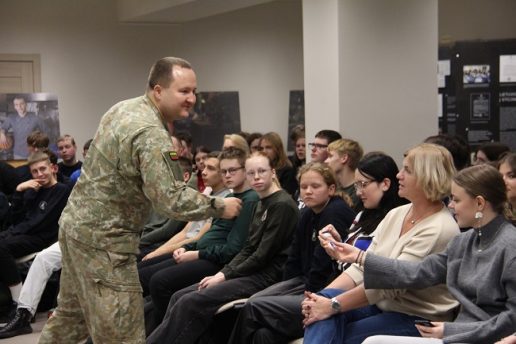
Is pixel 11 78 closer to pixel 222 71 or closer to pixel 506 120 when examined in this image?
pixel 222 71

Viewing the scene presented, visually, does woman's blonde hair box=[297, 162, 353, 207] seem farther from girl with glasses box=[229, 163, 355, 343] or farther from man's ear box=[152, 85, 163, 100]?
man's ear box=[152, 85, 163, 100]

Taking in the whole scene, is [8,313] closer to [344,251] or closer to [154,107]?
[154,107]

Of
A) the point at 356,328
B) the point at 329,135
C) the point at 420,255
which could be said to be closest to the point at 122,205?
the point at 356,328

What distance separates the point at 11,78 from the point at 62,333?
622cm

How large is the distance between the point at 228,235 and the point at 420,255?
184 cm

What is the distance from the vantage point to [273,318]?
4.05 m

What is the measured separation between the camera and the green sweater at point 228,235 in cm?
478

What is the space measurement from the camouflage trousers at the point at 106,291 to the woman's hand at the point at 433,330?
1.21 metres

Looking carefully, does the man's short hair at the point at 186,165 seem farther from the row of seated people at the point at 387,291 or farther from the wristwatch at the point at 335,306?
the wristwatch at the point at 335,306

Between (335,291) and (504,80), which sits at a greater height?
(504,80)

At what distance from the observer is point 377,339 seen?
3.01 meters

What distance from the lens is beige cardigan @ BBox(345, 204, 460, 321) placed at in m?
3.30

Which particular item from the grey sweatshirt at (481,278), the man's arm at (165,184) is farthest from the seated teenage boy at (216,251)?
the grey sweatshirt at (481,278)

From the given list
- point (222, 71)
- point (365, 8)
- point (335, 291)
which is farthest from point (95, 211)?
point (222, 71)
